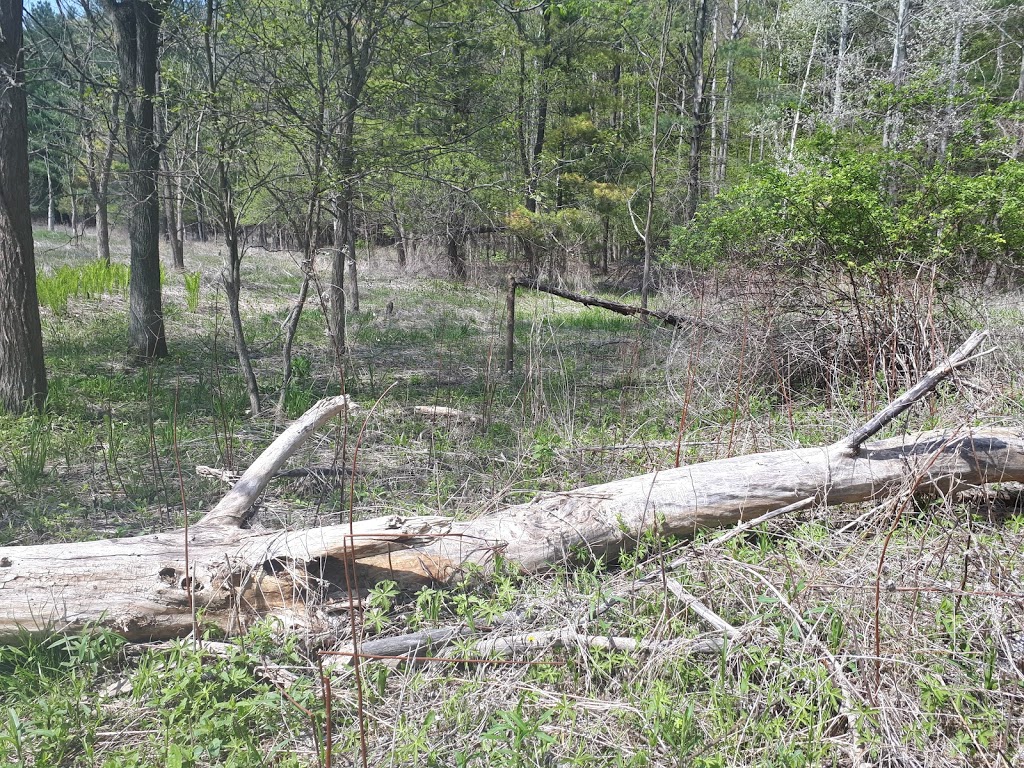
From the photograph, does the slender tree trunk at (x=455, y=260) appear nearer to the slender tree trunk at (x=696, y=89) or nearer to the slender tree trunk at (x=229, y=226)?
the slender tree trunk at (x=696, y=89)

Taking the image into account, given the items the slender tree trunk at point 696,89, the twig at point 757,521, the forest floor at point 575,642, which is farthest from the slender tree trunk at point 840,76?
the twig at point 757,521

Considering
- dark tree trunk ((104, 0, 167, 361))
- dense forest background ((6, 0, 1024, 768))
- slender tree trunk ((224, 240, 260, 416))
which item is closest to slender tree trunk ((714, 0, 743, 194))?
dense forest background ((6, 0, 1024, 768))

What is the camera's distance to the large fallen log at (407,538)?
2744 millimetres

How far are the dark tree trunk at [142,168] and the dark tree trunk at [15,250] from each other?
1.44 metres

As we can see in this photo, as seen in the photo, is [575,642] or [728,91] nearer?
[575,642]

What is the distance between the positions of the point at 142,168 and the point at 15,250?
235 centimetres

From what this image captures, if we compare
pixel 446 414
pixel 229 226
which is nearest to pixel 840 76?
pixel 446 414

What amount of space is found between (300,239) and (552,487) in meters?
3.58

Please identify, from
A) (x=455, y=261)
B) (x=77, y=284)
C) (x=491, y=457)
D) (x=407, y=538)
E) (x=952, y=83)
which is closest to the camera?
(x=407, y=538)

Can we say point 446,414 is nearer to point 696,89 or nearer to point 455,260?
point 696,89

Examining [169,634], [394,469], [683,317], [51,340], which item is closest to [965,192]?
[683,317]

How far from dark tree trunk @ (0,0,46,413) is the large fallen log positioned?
3.60 metres

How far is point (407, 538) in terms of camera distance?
3.07 m

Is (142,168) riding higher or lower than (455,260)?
higher
